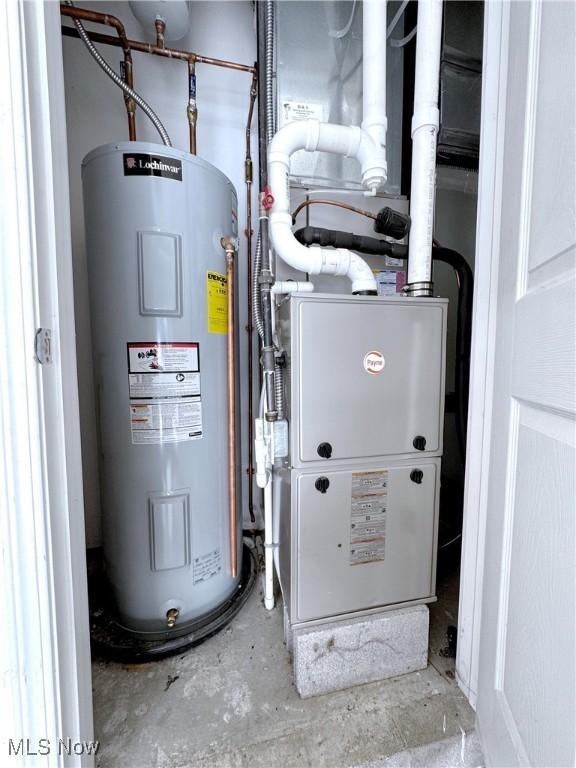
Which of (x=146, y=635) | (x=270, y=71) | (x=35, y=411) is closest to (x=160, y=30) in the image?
(x=270, y=71)

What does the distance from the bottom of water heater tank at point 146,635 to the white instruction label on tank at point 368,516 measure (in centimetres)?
58

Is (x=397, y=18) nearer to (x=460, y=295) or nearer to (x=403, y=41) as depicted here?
(x=403, y=41)

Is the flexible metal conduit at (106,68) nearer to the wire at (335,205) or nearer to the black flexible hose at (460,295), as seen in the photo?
the wire at (335,205)

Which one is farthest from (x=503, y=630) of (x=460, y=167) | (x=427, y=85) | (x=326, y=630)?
(x=460, y=167)

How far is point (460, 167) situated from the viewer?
1.37m

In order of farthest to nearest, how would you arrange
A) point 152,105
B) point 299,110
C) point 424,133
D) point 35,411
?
point 152,105 → point 299,110 → point 424,133 → point 35,411

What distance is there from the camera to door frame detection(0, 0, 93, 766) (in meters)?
0.53

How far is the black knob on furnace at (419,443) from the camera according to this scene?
968mm

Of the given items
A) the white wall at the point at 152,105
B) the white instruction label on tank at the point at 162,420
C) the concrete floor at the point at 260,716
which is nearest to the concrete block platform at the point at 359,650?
the concrete floor at the point at 260,716

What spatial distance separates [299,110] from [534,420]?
1309 mm

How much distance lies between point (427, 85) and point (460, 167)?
1.74ft

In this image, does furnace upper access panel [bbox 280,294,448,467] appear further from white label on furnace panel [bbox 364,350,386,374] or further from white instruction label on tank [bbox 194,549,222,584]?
white instruction label on tank [bbox 194,549,222,584]

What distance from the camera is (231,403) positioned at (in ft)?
3.81

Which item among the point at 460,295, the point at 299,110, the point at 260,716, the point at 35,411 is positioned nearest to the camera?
the point at 35,411
